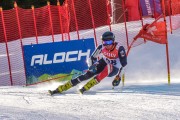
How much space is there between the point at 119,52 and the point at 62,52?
2871 millimetres

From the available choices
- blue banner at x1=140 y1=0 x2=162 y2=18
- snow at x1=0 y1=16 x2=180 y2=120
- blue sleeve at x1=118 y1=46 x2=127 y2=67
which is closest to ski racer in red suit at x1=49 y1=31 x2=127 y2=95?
blue sleeve at x1=118 y1=46 x2=127 y2=67

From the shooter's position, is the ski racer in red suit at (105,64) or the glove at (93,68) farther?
the glove at (93,68)

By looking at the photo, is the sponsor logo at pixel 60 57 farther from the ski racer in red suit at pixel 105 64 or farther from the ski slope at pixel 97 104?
the ski racer in red suit at pixel 105 64

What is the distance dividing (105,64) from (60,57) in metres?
2.51

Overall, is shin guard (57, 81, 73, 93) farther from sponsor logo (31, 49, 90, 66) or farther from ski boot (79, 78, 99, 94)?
sponsor logo (31, 49, 90, 66)

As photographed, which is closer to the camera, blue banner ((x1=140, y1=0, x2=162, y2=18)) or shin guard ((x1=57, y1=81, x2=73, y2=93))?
shin guard ((x1=57, y1=81, x2=73, y2=93))

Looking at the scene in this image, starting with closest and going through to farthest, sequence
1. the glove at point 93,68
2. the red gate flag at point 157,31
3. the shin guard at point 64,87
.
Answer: the shin guard at point 64,87
the glove at point 93,68
the red gate flag at point 157,31

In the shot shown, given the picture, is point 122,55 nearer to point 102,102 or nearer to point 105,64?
point 105,64

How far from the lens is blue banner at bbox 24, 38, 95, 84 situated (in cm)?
1194

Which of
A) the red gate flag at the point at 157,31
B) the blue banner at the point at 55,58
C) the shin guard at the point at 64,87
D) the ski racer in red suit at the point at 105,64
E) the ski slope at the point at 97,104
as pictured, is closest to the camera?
the ski slope at the point at 97,104

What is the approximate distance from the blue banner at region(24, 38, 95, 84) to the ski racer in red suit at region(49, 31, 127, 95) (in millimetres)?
2280

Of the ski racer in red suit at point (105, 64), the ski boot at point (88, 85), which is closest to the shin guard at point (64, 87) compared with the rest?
the ski racer in red suit at point (105, 64)

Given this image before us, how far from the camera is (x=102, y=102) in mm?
8297

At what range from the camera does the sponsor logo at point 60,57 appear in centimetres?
1203
